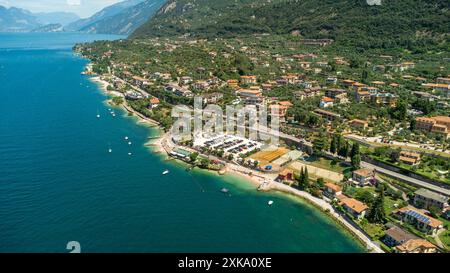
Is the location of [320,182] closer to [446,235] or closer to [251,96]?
[446,235]

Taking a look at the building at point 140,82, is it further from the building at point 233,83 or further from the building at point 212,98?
the building at point 212,98

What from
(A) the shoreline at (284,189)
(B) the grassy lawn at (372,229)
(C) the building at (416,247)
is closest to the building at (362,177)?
(A) the shoreline at (284,189)

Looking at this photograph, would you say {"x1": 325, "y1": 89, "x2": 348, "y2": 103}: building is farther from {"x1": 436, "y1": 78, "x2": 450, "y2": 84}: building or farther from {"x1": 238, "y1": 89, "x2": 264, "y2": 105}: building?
{"x1": 436, "y1": 78, "x2": 450, "y2": 84}: building

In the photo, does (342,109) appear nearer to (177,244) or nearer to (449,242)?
(449,242)

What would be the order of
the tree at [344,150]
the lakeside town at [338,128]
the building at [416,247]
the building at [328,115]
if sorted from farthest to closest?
the building at [328,115], the tree at [344,150], the lakeside town at [338,128], the building at [416,247]

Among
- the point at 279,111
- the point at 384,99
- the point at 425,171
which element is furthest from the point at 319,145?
the point at 384,99

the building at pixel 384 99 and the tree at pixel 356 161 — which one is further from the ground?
the building at pixel 384 99

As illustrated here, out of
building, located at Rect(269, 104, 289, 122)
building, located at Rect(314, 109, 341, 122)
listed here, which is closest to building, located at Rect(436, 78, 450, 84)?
building, located at Rect(314, 109, 341, 122)
